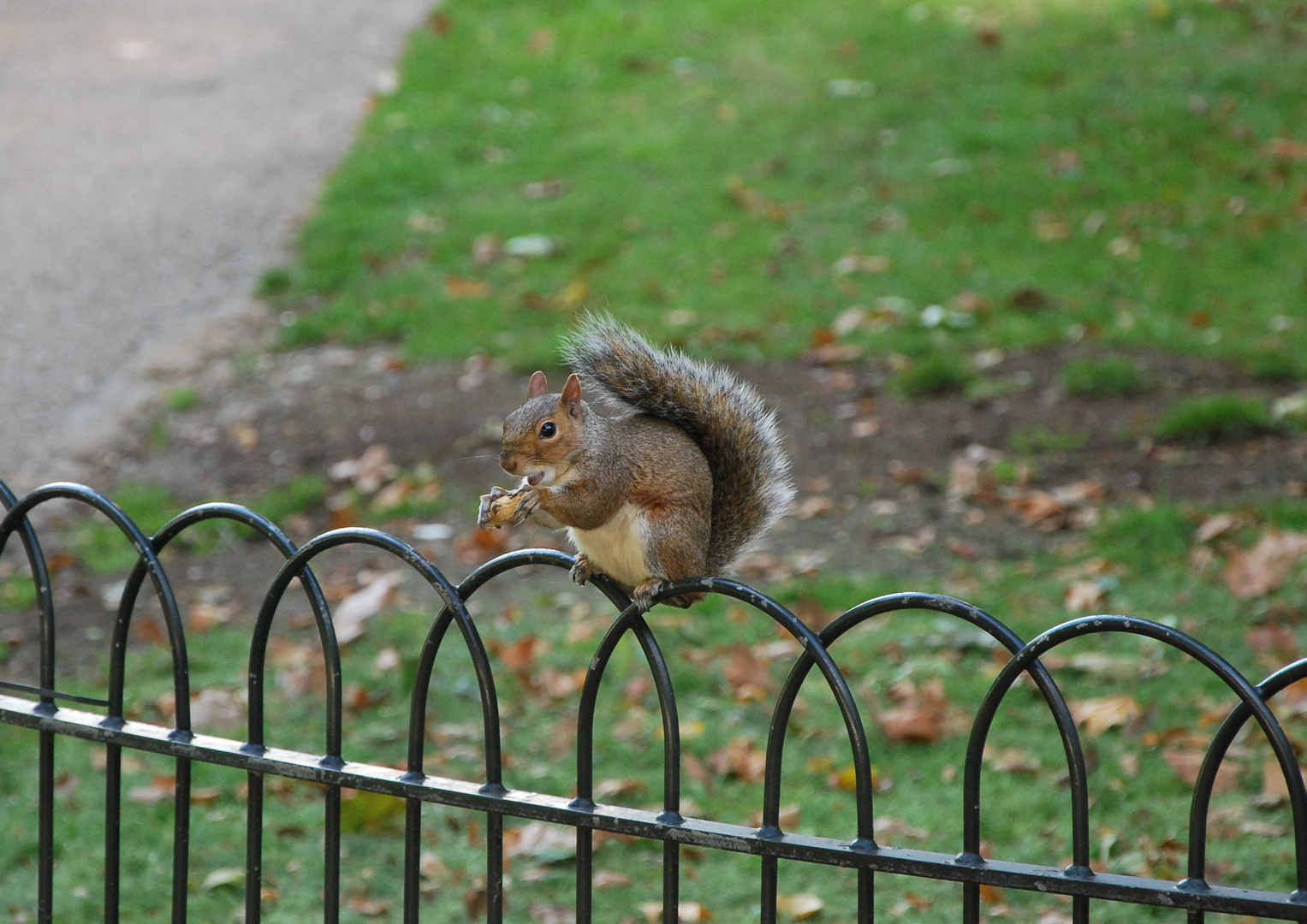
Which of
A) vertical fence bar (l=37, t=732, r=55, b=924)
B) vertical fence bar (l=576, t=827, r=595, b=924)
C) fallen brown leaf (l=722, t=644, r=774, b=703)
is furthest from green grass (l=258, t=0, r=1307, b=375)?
vertical fence bar (l=576, t=827, r=595, b=924)

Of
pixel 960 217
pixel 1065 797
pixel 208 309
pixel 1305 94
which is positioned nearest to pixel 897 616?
pixel 1065 797

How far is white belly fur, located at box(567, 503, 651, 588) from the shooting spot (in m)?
1.69

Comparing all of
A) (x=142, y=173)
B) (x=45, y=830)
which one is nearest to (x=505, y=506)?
(x=45, y=830)

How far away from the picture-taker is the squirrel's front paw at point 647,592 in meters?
1.53

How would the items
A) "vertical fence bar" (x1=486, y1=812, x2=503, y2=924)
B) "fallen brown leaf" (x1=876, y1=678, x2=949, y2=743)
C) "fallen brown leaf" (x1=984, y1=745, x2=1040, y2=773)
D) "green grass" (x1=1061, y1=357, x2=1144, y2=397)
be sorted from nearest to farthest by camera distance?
"vertical fence bar" (x1=486, y1=812, x2=503, y2=924), "fallen brown leaf" (x1=984, y1=745, x2=1040, y2=773), "fallen brown leaf" (x1=876, y1=678, x2=949, y2=743), "green grass" (x1=1061, y1=357, x2=1144, y2=397)

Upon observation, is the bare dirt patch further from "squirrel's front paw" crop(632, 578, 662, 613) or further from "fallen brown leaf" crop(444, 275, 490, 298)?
"squirrel's front paw" crop(632, 578, 662, 613)

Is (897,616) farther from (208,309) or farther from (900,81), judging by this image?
(900,81)

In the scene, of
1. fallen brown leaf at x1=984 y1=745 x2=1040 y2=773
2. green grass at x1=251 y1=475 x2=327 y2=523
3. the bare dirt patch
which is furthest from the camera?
green grass at x1=251 y1=475 x2=327 y2=523

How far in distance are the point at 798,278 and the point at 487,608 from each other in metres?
2.33

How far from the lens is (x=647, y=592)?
61.3 inches

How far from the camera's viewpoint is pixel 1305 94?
615cm

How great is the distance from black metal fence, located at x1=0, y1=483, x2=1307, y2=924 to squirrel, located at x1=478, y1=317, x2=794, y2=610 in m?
0.11

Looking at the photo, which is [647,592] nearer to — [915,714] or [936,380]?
[915,714]

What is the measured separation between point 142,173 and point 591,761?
638 centimetres
